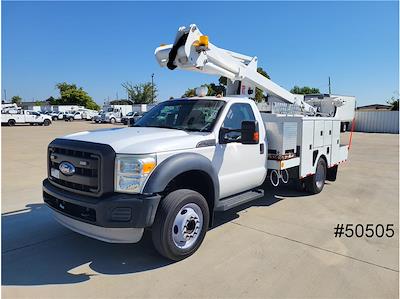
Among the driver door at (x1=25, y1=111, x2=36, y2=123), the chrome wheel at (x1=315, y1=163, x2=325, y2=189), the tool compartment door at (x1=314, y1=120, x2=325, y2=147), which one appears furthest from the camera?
the driver door at (x1=25, y1=111, x2=36, y2=123)

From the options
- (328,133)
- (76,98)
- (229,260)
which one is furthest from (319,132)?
(76,98)

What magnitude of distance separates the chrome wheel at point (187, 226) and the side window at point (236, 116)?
1230 mm

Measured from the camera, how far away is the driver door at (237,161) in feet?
14.7

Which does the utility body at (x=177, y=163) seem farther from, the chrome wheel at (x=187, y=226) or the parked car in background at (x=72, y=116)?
the parked car in background at (x=72, y=116)

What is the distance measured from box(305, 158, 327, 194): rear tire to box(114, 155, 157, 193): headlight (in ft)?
14.2

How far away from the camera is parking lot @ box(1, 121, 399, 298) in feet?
10.5

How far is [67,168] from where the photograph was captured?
3.77m

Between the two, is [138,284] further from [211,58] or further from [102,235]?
[211,58]

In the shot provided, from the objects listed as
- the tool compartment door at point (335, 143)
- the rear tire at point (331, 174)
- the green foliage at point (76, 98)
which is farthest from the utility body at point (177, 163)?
the green foliage at point (76, 98)

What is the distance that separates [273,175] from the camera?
5848 mm

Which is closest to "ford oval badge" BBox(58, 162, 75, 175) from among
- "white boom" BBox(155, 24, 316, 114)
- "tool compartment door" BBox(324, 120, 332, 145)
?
"white boom" BBox(155, 24, 316, 114)

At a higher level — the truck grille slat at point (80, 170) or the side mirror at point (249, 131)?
the side mirror at point (249, 131)

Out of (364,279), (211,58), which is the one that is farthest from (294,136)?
(364,279)

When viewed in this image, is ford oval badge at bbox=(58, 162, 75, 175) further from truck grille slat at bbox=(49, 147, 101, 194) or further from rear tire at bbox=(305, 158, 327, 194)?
rear tire at bbox=(305, 158, 327, 194)
